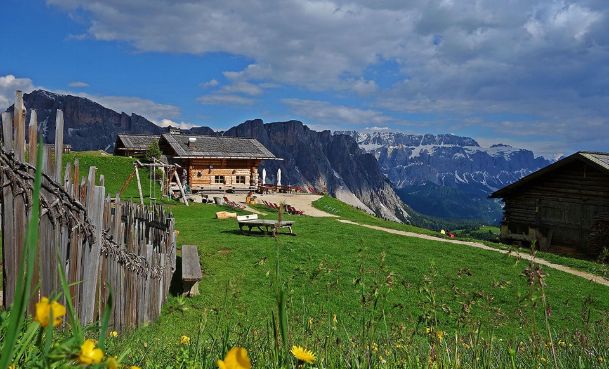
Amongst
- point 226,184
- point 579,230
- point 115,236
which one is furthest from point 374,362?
point 226,184

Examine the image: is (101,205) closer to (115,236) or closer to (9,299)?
(115,236)

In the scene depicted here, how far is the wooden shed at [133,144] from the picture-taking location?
171 ft

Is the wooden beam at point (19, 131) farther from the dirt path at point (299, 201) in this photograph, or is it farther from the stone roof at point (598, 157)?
the dirt path at point (299, 201)

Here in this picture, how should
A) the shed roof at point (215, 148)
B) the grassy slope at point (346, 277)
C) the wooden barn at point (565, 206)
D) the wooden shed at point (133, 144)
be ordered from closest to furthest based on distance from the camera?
1. the grassy slope at point (346, 277)
2. the wooden barn at point (565, 206)
3. the shed roof at point (215, 148)
4. the wooden shed at point (133, 144)

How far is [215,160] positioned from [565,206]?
99.8 ft

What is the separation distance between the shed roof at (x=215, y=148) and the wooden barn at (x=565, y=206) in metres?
24.5

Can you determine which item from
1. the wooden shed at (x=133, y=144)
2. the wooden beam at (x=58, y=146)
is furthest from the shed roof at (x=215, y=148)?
the wooden beam at (x=58, y=146)

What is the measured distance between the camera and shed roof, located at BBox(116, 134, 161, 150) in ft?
172

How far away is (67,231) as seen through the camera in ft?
16.3

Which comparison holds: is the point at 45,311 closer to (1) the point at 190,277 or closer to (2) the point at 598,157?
(1) the point at 190,277

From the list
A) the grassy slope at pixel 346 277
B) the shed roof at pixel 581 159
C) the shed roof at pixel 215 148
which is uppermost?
the shed roof at pixel 215 148

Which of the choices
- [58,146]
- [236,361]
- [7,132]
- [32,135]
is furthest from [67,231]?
[236,361]

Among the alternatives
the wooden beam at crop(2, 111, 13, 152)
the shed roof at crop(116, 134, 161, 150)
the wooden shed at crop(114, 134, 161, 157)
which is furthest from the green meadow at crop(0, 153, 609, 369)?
the shed roof at crop(116, 134, 161, 150)

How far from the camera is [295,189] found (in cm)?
5112
